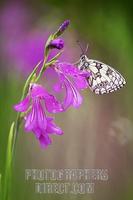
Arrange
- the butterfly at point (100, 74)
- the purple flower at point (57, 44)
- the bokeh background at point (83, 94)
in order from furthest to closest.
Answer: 1. the bokeh background at point (83, 94)
2. the butterfly at point (100, 74)
3. the purple flower at point (57, 44)

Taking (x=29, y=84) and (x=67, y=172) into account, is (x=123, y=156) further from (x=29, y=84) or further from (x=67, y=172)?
(x=29, y=84)

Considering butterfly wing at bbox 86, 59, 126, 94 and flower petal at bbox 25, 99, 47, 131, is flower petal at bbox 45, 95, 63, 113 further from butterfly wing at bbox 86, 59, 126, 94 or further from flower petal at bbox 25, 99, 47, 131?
butterfly wing at bbox 86, 59, 126, 94

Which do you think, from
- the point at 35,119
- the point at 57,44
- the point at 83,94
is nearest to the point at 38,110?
the point at 35,119

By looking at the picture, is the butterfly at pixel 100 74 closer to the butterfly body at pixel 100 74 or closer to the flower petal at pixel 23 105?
the butterfly body at pixel 100 74

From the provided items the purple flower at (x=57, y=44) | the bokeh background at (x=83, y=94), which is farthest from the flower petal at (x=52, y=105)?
the bokeh background at (x=83, y=94)

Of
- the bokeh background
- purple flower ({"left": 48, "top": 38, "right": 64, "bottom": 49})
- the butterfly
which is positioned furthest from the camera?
the bokeh background

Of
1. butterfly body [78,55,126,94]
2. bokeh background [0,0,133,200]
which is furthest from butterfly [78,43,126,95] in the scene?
bokeh background [0,0,133,200]
